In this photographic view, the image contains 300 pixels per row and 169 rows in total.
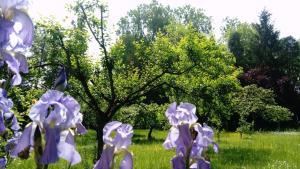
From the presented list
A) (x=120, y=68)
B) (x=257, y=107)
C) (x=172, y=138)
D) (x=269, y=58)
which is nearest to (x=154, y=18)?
(x=269, y=58)

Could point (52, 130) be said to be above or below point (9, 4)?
below

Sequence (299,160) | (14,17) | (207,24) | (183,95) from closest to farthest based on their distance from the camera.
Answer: (14,17)
(299,160)
(183,95)
(207,24)

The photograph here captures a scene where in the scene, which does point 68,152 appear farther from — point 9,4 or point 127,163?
point 9,4

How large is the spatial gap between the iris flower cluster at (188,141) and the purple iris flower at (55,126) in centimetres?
41

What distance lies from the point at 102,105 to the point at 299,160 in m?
5.11

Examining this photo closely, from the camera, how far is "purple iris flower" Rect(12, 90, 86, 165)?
99 cm

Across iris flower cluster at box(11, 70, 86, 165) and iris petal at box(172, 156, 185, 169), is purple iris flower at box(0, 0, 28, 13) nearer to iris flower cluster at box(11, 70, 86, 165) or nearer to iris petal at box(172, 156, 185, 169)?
iris flower cluster at box(11, 70, 86, 165)

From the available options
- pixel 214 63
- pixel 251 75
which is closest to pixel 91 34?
pixel 214 63

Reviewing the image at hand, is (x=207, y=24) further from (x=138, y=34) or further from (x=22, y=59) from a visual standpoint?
(x=22, y=59)

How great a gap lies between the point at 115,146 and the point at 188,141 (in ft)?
0.86

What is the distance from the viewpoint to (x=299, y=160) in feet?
34.9

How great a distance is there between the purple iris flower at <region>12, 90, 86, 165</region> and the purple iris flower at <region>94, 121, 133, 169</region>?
126 mm

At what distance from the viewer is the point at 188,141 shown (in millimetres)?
1402

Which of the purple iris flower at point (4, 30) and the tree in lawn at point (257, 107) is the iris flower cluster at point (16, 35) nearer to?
the purple iris flower at point (4, 30)
